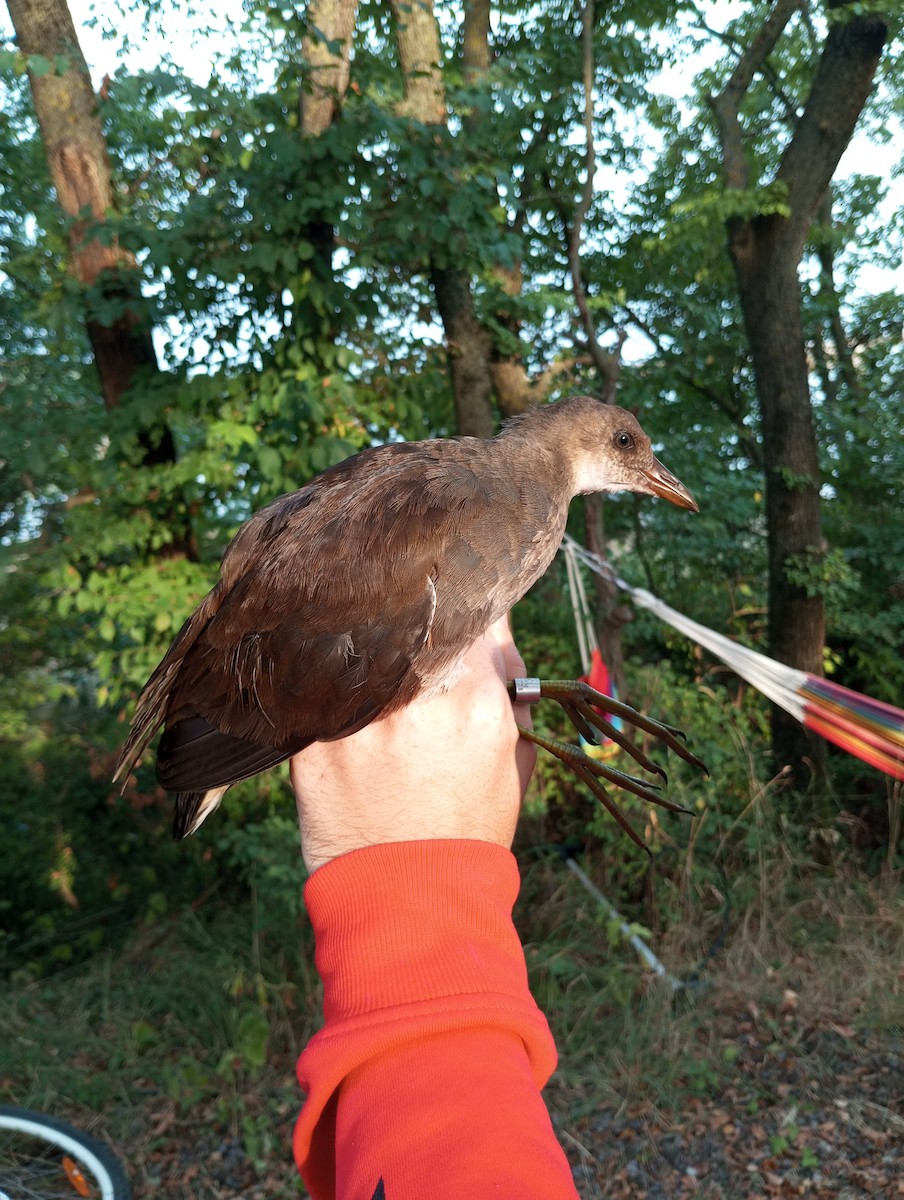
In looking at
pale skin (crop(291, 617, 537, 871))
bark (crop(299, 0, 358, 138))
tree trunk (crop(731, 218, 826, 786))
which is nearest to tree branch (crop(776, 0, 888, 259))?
tree trunk (crop(731, 218, 826, 786))

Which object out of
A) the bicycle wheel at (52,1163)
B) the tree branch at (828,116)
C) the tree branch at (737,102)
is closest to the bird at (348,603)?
the bicycle wheel at (52,1163)

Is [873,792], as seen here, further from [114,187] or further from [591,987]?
[114,187]

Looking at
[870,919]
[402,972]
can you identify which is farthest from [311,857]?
[870,919]

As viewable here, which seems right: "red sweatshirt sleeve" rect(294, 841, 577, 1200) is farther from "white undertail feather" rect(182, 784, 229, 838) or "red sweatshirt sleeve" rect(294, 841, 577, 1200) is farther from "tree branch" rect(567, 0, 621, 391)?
"tree branch" rect(567, 0, 621, 391)

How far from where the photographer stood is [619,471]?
78.7 inches

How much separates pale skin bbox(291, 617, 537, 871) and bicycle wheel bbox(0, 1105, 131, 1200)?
8.55 ft

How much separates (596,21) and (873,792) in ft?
22.6

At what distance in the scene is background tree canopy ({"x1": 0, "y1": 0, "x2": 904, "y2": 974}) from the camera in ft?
14.2

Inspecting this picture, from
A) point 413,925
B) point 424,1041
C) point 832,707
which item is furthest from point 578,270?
point 424,1041

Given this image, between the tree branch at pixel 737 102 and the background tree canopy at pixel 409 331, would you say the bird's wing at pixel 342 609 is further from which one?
the tree branch at pixel 737 102

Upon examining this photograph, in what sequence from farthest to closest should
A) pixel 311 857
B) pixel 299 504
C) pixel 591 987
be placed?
pixel 591 987 < pixel 299 504 < pixel 311 857

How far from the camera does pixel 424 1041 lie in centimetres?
100

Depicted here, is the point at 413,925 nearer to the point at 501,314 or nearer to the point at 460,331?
the point at 460,331

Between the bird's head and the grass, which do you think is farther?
the grass
